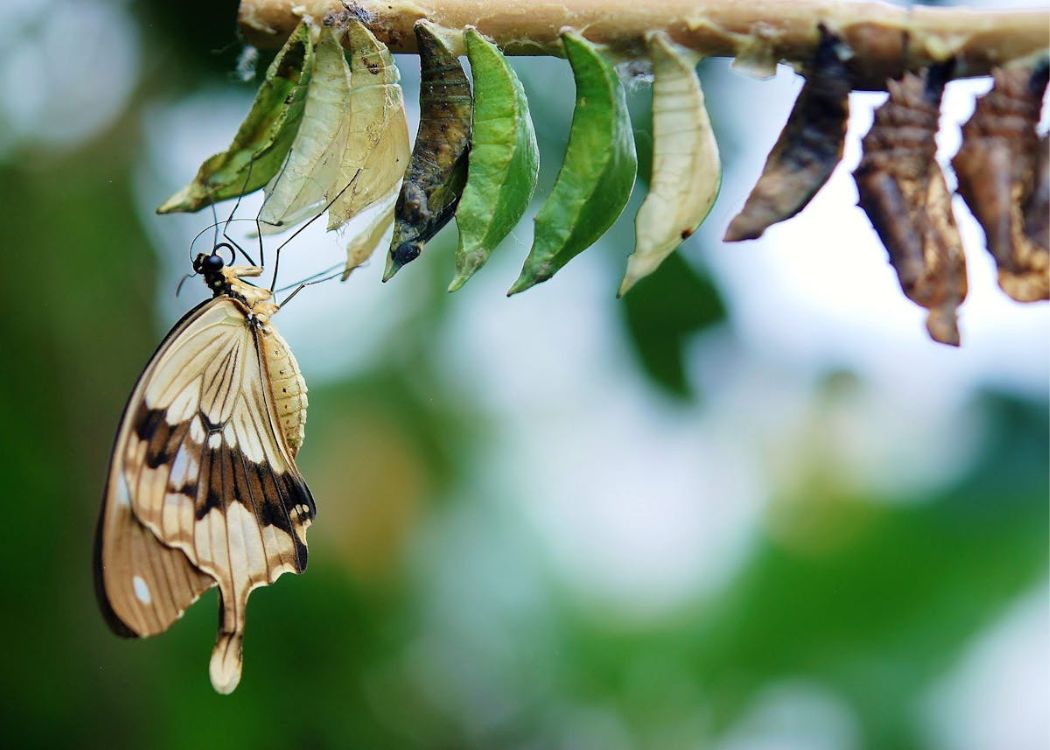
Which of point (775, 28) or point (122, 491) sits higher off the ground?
point (775, 28)

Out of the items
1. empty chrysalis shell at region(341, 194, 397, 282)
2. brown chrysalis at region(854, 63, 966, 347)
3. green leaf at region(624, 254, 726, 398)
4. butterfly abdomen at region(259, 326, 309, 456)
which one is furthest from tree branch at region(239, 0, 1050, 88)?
green leaf at region(624, 254, 726, 398)

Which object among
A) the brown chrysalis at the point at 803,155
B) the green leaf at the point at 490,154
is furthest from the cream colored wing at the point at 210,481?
the brown chrysalis at the point at 803,155

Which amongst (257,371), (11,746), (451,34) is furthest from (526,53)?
(11,746)

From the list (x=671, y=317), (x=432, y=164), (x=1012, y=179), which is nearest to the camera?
(x=1012, y=179)

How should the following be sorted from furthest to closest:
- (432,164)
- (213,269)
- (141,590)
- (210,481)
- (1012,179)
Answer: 1. (213,269)
2. (210,481)
3. (141,590)
4. (432,164)
5. (1012,179)

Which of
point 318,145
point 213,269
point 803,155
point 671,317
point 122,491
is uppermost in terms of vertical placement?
point 318,145

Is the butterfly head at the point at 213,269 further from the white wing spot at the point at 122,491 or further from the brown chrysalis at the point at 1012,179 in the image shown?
the brown chrysalis at the point at 1012,179

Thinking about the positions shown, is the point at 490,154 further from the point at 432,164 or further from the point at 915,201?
the point at 915,201

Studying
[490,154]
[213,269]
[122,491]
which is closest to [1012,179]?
→ [490,154]
